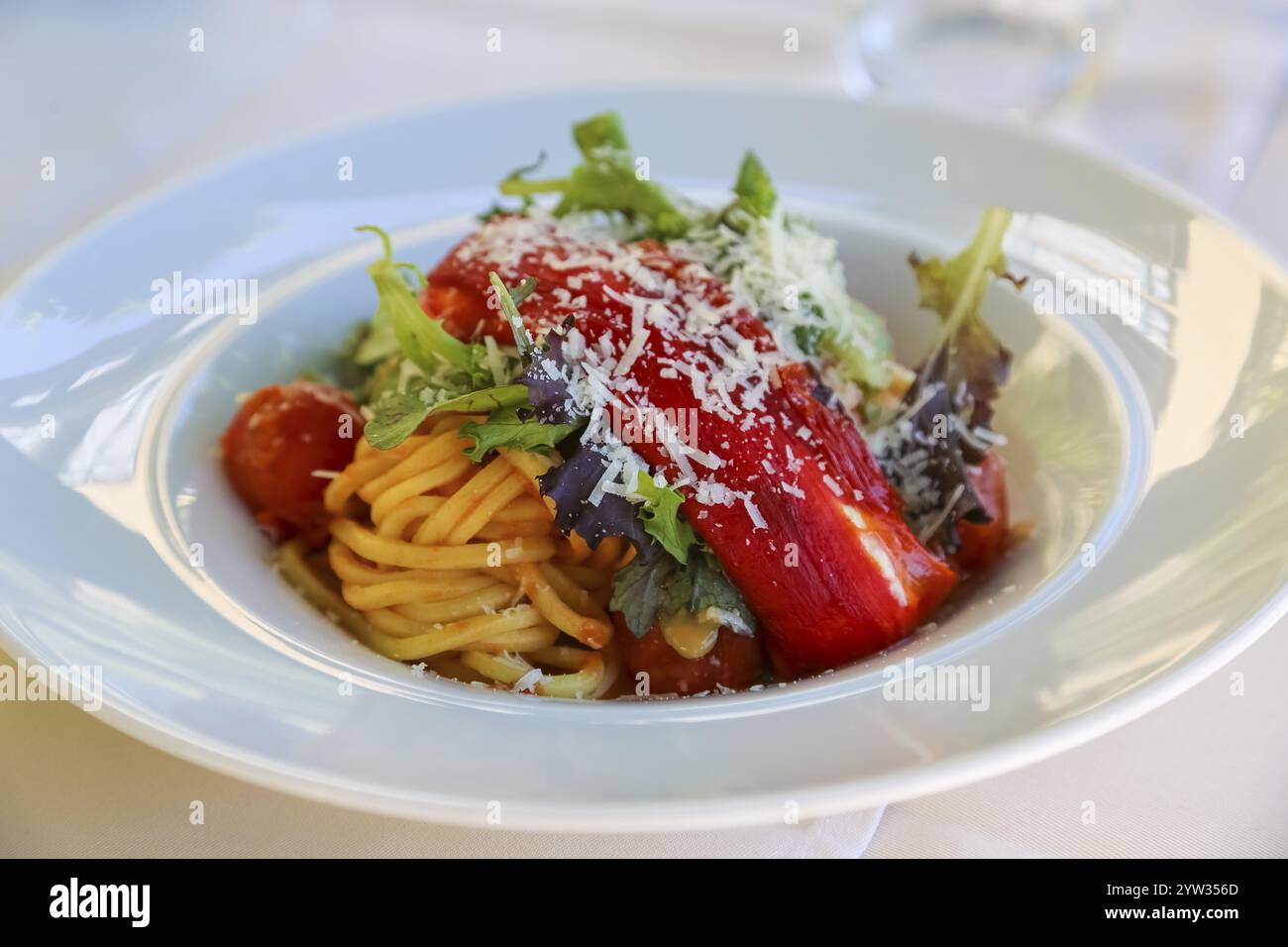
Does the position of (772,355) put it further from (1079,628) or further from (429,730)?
(429,730)

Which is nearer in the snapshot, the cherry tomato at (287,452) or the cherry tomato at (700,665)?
the cherry tomato at (700,665)

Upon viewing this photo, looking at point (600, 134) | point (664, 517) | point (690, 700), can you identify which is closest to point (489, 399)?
point (664, 517)

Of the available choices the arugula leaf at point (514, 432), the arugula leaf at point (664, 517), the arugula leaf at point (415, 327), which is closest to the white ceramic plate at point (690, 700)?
the arugula leaf at point (664, 517)

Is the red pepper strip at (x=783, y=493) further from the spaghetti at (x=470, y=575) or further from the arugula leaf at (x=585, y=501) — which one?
the spaghetti at (x=470, y=575)

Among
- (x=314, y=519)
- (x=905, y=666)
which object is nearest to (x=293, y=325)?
(x=314, y=519)

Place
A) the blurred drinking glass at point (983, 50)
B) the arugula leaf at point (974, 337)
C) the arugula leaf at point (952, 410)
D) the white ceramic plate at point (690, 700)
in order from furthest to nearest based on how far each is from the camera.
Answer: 1. the blurred drinking glass at point (983, 50)
2. the arugula leaf at point (974, 337)
3. the arugula leaf at point (952, 410)
4. the white ceramic plate at point (690, 700)

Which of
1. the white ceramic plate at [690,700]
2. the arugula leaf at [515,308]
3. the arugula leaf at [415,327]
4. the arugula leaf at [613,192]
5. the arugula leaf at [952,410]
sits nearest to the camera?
the white ceramic plate at [690,700]

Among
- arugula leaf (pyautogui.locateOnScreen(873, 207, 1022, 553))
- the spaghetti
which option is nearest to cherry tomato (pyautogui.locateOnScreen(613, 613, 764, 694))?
the spaghetti

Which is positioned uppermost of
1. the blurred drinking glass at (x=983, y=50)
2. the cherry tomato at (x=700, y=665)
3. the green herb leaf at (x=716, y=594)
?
the blurred drinking glass at (x=983, y=50)
